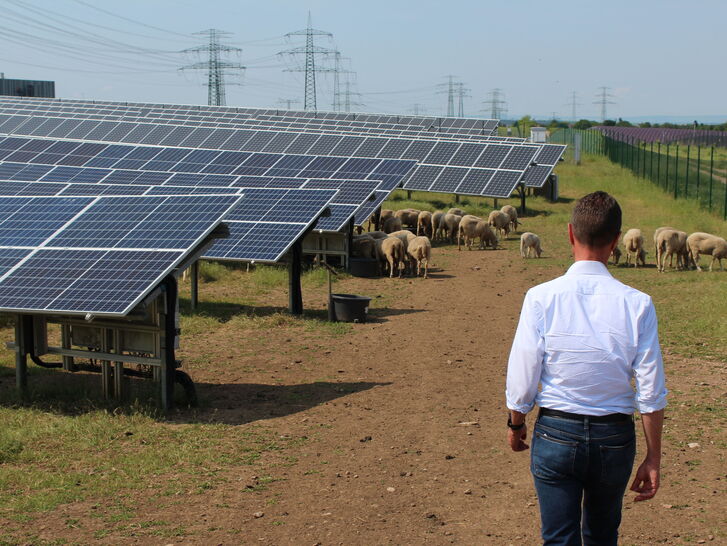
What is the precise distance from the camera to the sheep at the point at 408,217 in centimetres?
2688

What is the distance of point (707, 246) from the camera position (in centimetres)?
1997

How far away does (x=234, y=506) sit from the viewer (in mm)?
7227

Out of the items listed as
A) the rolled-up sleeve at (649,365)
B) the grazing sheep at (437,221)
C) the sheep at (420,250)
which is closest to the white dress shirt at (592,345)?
the rolled-up sleeve at (649,365)

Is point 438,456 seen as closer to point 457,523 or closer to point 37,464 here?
point 457,523

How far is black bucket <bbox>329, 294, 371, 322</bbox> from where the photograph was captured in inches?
597

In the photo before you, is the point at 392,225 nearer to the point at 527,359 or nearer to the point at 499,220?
the point at 499,220

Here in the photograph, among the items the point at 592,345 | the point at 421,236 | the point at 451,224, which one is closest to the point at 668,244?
the point at 421,236

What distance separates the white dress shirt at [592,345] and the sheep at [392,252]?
52.0 ft

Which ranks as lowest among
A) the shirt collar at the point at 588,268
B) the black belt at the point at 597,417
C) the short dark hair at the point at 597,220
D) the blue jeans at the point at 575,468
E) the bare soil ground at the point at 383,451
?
the bare soil ground at the point at 383,451

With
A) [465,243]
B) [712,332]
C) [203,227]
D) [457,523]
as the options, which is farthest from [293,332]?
[465,243]

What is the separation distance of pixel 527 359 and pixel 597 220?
28.2 inches

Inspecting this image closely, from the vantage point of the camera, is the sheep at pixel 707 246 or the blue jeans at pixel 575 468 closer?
the blue jeans at pixel 575 468

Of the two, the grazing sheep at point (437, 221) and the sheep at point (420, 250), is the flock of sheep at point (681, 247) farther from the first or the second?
the grazing sheep at point (437, 221)

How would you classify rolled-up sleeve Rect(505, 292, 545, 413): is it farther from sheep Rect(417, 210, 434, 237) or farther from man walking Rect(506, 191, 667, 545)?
sheep Rect(417, 210, 434, 237)
